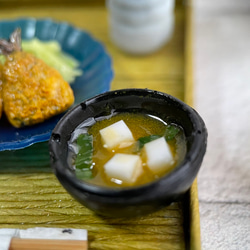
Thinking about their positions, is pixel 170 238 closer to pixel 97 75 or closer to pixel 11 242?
pixel 11 242

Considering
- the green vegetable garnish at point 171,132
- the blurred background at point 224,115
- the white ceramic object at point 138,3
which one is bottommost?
the blurred background at point 224,115

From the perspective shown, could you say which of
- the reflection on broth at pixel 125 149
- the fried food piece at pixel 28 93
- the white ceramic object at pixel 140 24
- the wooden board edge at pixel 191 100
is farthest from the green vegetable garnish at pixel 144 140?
the white ceramic object at pixel 140 24

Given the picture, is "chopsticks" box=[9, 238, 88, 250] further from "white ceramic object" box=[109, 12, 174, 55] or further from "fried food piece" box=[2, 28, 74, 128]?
"white ceramic object" box=[109, 12, 174, 55]

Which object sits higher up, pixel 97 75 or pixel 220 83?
pixel 97 75

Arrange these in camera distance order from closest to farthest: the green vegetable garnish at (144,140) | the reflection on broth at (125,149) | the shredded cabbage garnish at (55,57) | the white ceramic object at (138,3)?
1. the reflection on broth at (125,149)
2. the green vegetable garnish at (144,140)
3. the shredded cabbage garnish at (55,57)
4. the white ceramic object at (138,3)

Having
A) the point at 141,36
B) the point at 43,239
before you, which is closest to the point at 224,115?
the point at 141,36

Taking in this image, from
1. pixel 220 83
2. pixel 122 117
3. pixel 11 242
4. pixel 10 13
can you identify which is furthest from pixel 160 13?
pixel 11 242

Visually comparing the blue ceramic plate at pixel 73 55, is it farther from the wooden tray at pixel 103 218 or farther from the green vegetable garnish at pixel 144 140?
the green vegetable garnish at pixel 144 140
